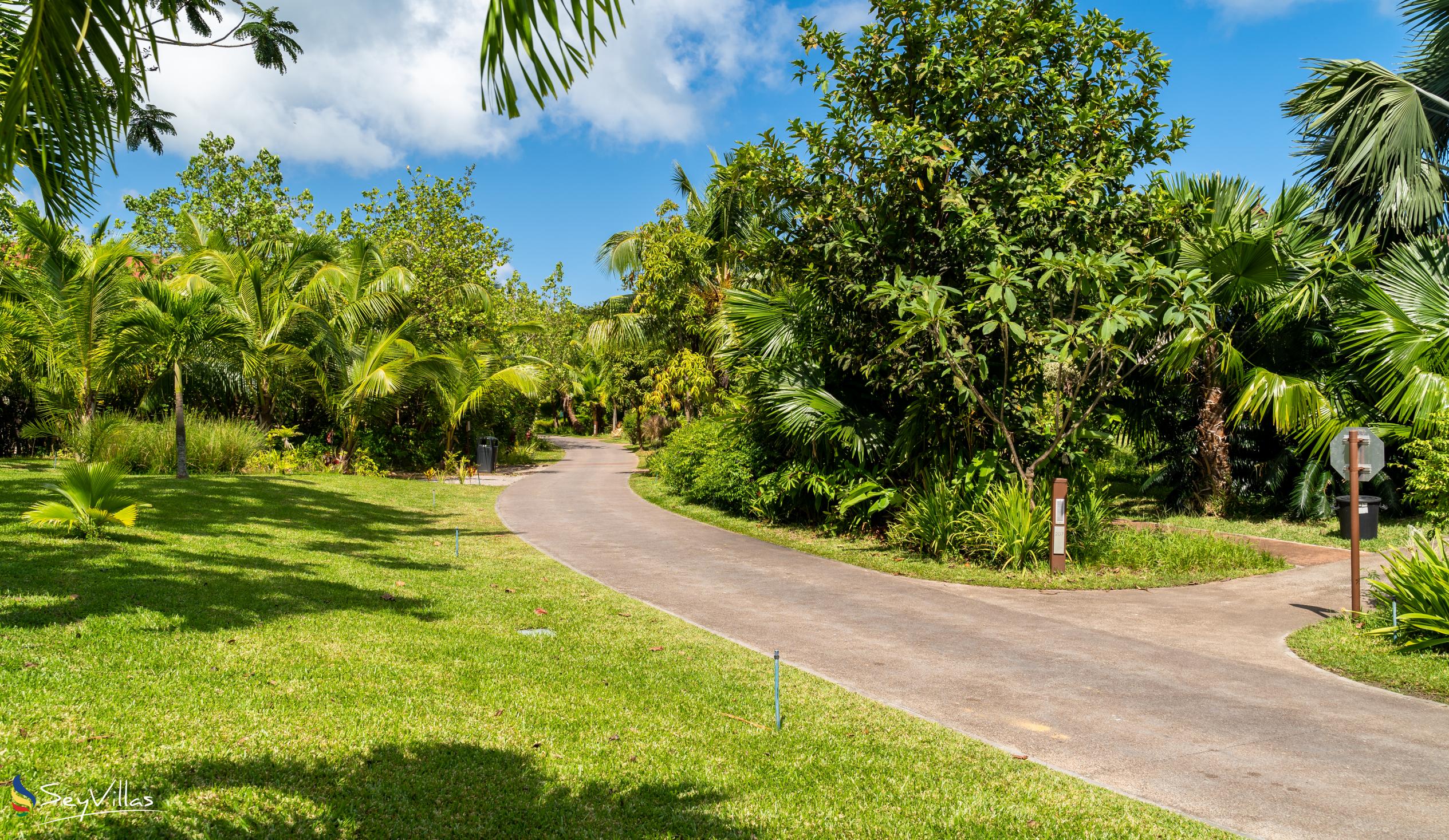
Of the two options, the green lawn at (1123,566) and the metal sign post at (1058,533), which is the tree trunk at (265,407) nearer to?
the green lawn at (1123,566)

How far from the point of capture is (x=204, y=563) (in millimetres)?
8539

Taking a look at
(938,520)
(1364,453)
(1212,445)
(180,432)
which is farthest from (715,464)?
(1364,453)

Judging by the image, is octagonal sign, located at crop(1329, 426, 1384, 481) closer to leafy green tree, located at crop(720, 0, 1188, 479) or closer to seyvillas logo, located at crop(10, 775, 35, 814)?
leafy green tree, located at crop(720, 0, 1188, 479)

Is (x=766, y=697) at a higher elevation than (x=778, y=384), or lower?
lower

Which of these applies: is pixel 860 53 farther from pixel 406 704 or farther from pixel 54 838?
pixel 54 838

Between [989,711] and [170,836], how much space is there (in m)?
4.73

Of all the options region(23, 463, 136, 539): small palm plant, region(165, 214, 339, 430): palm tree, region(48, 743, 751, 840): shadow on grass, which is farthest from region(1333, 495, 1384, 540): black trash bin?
region(165, 214, 339, 430): palm tree

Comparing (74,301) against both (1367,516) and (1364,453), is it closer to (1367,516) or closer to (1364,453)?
(1364,453)

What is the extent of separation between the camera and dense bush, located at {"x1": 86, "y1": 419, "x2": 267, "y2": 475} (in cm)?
1731

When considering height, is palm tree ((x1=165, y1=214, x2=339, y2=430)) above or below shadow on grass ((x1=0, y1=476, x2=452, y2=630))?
above

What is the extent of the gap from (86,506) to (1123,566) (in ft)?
40.4

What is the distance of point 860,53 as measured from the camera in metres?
12.3

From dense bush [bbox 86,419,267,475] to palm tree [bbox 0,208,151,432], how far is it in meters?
0.58

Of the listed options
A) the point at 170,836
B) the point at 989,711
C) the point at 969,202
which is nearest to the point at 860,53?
the point at 969,202
